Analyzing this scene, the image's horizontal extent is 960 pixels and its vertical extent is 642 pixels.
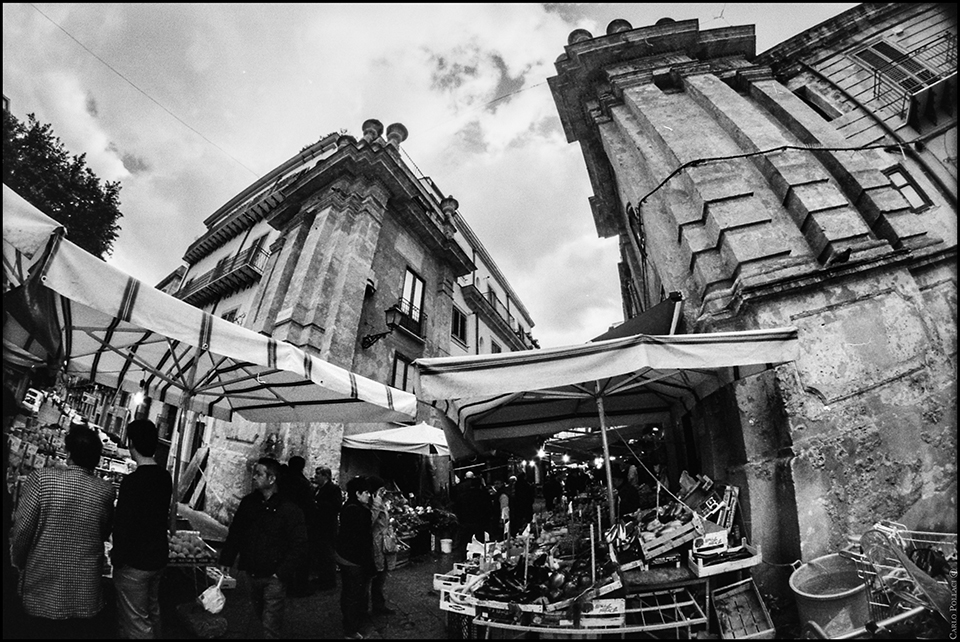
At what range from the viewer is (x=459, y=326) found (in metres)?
18.0

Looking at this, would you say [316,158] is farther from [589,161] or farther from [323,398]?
[323,398]

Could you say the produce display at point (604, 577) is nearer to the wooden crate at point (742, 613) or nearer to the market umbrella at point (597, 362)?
the wooden crate at point (742, 613)

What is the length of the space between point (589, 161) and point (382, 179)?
6.70 m

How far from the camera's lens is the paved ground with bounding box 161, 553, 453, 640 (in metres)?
4.28

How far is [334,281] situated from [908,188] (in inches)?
480

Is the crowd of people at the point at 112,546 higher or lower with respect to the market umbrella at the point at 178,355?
lower

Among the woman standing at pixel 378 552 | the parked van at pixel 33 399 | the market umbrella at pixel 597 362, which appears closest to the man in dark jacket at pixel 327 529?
the woman standing at pixel 378 552

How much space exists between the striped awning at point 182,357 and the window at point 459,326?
430 inches

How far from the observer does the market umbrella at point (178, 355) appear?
2.80m

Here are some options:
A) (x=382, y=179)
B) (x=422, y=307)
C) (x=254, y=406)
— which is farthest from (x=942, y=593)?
(x=382, y=179)

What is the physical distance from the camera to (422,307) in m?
15.0

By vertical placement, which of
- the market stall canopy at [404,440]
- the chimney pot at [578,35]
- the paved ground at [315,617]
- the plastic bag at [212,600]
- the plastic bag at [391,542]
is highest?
the chimney pot at [578,35]

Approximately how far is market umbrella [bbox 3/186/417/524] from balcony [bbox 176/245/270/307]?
8.85 meters

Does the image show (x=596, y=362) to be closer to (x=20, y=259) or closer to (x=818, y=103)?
(x=20, y=259)
